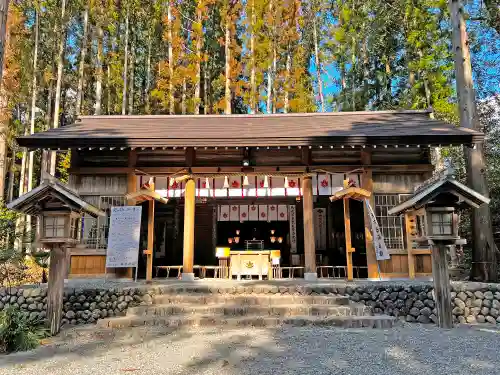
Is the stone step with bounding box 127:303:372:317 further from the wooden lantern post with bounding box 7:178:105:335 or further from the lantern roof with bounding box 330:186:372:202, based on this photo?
the lantern roof with bounding box 330:186:372:202

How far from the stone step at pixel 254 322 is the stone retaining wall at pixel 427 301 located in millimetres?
960

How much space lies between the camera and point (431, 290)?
7.18 meters

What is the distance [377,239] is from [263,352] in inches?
214

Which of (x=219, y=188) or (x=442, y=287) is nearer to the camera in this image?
(x=442, y=287)

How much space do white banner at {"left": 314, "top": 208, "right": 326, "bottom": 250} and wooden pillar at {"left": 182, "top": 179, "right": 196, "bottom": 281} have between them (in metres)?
5.29

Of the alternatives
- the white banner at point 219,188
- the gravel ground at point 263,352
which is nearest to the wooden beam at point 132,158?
the white banner at point 219,188

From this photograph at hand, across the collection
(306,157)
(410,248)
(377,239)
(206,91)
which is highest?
(206,91)

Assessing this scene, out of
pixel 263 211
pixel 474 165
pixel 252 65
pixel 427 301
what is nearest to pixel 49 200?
pixel 263 211

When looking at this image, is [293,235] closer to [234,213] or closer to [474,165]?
[234,213]

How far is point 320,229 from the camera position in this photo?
13344 millimetres

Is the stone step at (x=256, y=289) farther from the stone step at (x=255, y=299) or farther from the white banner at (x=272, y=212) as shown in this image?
the white banner at (x=272, y=212)

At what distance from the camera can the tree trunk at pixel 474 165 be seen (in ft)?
29.4

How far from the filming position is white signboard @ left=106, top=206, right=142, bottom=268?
9055 millimetres

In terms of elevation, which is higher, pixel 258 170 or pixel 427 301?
pixel 258 170
